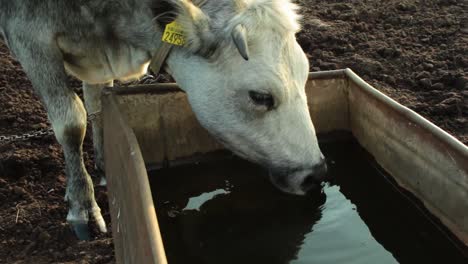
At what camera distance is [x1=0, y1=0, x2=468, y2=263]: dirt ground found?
296 centimetres

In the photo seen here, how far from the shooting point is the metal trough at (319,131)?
223 centimetres

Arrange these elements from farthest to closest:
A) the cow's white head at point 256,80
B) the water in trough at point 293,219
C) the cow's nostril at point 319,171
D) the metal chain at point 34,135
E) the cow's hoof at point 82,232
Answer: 1. the metal chain at point 34,135
2. the cow's hoof at point 82,232
3. the water in trough at point 293,219
4. the cow's nostril at point 319,171
5. the cow's white head at point 256,80

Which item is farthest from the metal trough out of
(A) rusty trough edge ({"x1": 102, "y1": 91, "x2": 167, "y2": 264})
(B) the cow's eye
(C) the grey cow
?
(B) the cow's eye

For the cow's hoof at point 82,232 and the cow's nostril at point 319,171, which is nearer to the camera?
the cow's nostril at point 319,171

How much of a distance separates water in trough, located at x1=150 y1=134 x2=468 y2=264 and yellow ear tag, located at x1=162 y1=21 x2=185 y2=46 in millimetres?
1019

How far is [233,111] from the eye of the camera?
105 inches

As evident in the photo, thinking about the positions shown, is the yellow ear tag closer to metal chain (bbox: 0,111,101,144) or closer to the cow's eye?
the cow's eye

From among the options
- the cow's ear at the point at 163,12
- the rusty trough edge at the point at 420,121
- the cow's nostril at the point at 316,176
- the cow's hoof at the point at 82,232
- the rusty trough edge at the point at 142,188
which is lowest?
the cow's hoof at the point at 82,232

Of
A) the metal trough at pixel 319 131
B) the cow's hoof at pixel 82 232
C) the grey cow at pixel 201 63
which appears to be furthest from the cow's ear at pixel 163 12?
the cow's hoof at pixel 82 232

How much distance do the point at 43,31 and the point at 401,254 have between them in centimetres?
214

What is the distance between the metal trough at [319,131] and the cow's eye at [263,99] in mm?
577

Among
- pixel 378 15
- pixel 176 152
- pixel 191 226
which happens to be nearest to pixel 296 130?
pixel 191 226

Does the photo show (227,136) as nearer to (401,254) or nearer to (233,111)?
(233,111)

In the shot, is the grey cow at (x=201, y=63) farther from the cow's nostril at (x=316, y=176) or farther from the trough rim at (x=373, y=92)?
the trough rim at (x=373, y=92)
